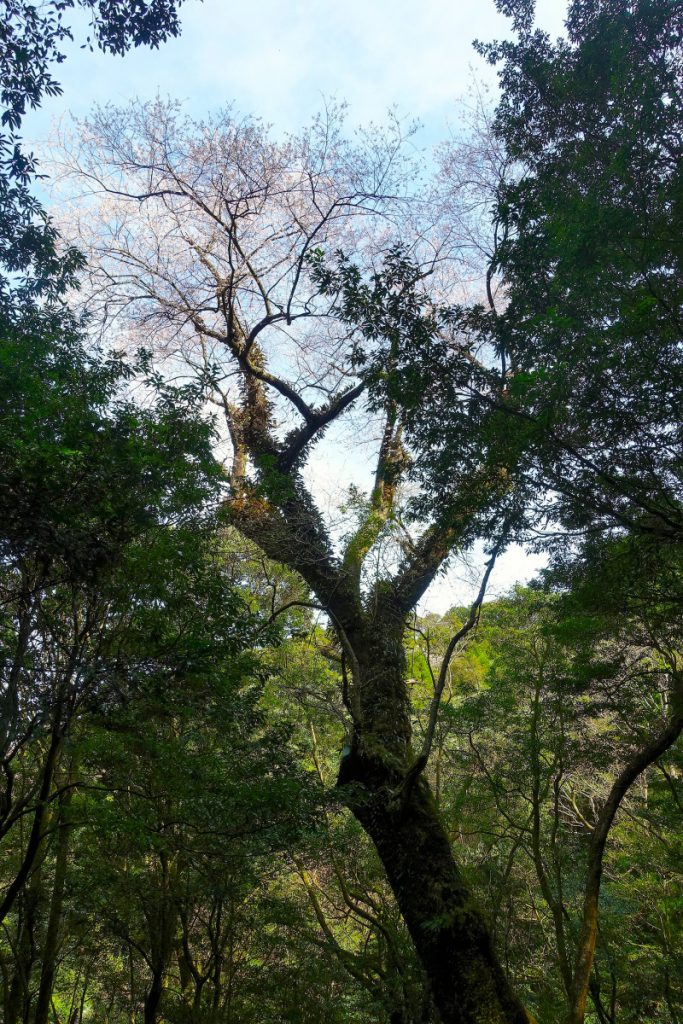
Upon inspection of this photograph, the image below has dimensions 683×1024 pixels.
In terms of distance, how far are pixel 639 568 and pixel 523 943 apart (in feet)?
23.8

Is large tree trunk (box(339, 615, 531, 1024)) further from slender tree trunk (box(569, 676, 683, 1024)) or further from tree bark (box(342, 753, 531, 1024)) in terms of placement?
slender tree trunk (box(569, 676, 683, 1024))

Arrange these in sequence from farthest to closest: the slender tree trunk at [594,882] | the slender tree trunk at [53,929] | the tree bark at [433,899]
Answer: the slender tree trunk at [53,929] < the tree bark at [433,899] < the slender tree trunk at [594,882]

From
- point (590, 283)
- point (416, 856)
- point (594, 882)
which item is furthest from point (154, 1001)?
point (590, 283)

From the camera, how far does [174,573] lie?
5.06m

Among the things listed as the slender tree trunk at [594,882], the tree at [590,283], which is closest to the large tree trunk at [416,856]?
the slender tree trunk at [594,882]

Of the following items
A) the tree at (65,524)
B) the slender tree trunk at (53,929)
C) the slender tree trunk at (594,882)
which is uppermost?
the tree at (65,524)

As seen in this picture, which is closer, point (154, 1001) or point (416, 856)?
→ point (416, 856)

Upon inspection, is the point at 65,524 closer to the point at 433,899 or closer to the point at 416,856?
the point at 416,856

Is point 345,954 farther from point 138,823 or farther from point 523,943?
point 523,943

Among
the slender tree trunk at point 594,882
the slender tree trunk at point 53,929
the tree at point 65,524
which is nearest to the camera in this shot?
the tree at point 65,524

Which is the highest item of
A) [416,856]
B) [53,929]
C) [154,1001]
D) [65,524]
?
[65,524]

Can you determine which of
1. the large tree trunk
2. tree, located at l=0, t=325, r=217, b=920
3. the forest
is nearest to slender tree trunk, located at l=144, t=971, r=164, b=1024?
the forest

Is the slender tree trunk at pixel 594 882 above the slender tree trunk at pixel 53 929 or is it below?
below

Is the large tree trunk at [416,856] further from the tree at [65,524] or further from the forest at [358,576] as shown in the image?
the tree at [65,524]
